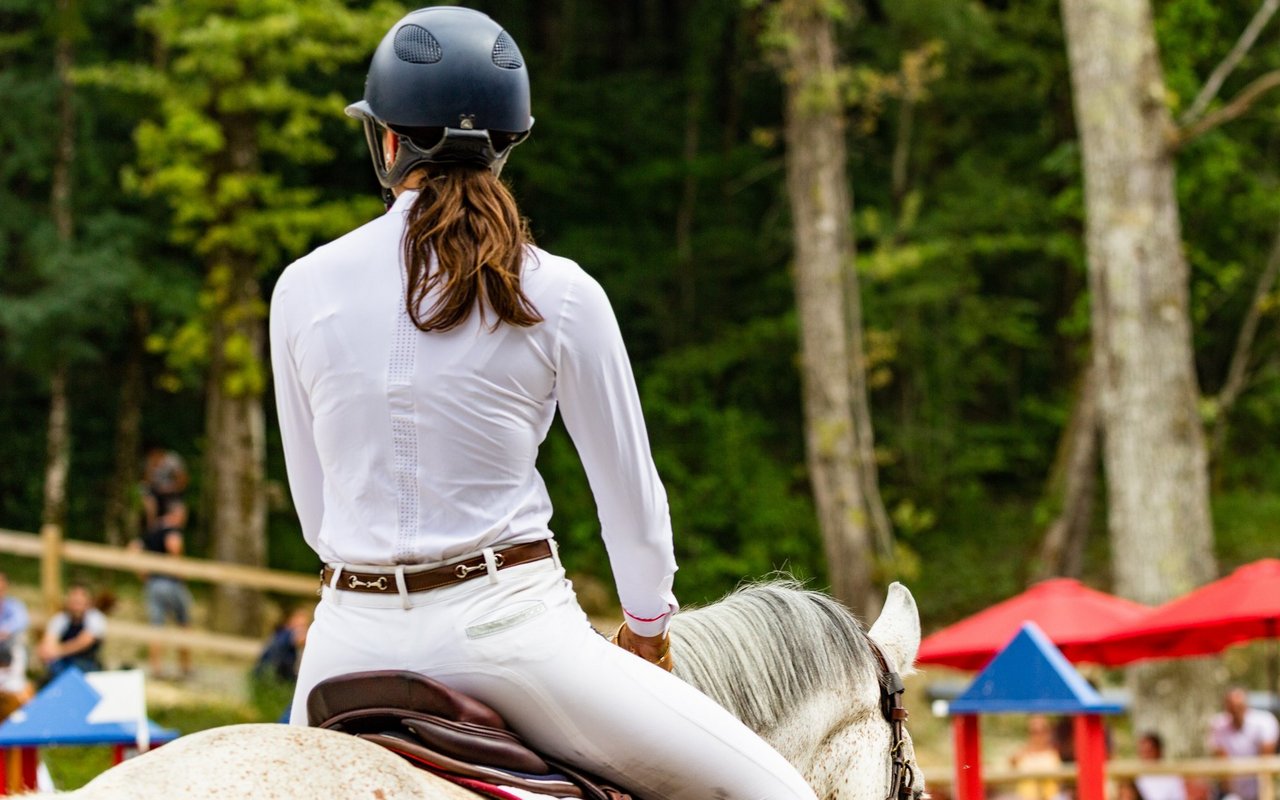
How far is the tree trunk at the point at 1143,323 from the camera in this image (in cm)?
1124

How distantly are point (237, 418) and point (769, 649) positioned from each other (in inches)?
590

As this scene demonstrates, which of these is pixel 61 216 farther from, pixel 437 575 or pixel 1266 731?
pixel 437 575

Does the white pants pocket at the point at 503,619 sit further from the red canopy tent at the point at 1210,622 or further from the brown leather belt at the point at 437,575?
the red canopy tent at the point at 1210,622

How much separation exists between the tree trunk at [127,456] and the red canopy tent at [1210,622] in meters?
14.1

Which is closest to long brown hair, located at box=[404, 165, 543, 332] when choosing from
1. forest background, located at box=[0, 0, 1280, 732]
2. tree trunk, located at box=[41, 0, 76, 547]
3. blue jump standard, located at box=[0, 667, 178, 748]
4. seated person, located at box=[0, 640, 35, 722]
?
blue jump standard, located at box=[0, 667, 178, 748]

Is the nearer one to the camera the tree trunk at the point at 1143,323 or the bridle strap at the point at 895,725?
the bridle strap at the point at 895,725

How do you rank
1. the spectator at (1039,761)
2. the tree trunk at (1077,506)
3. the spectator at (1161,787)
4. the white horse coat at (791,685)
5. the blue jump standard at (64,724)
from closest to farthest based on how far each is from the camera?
the white horse coat at (791,685), the blue jump standard at (64,724), the spectator at (1161,787), the spectator at (1039,761), the tree trunk at (1077,506)

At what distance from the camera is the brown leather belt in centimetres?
223

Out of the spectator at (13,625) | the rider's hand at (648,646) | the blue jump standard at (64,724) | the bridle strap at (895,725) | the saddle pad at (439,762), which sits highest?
the rider's hand at (648,646)

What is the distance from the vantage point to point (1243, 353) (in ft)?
68.6

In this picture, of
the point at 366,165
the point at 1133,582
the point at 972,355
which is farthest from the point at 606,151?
the point at 1133,582

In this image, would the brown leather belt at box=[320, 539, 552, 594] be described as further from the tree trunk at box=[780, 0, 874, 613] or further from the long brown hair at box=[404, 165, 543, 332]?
the tree trunk at box=[780, 0, 874, 613]

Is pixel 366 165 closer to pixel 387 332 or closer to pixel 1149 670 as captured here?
pixel 1149 670

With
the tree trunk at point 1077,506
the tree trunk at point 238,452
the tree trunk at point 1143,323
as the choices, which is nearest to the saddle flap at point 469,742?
the tree trunk at point 1143,323
